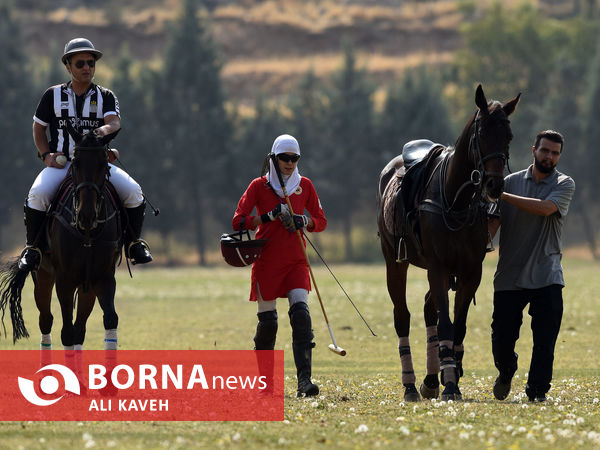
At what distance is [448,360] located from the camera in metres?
12.5

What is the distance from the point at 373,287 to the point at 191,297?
769cm

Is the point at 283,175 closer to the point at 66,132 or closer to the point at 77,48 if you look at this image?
the point at 66,132

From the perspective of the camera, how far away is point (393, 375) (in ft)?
54.6

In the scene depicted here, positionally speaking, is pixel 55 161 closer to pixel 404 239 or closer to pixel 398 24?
pixel 404 239

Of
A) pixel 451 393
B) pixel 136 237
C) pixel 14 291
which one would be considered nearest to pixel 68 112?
pixel 136 237

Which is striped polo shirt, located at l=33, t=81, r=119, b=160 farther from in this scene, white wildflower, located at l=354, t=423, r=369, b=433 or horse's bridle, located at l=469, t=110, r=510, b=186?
white wildflower, located at l=354, t=423, r=369, b=433

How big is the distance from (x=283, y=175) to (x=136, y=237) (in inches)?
72.7

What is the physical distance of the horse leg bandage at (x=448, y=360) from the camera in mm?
12516

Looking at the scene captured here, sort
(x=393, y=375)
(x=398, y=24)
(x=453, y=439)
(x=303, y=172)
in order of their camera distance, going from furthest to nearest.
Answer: (x=398, y=24) < (x=303, y=172) < (x=393, y=375) < (x=453, y=439)

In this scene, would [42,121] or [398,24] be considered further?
[398,24]

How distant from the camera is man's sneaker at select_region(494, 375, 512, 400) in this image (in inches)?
505

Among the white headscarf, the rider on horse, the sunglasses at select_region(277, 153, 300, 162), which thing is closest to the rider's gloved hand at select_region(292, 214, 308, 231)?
the white headscarf

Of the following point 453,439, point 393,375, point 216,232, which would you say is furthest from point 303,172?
point 453,439

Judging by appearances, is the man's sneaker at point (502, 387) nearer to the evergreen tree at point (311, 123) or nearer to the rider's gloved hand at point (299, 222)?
the rider's gloved hand at point (299, 222)
